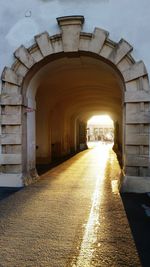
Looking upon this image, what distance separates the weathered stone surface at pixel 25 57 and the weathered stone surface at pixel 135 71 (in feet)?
9.33

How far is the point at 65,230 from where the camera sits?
208 inches

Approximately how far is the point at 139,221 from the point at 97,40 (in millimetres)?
5427

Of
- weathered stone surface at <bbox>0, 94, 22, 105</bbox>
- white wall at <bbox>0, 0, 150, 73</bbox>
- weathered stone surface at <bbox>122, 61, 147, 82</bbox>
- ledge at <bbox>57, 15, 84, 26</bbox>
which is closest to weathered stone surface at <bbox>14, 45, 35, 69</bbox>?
white wall at <bbox>0, 0, 150, 73</bbox>

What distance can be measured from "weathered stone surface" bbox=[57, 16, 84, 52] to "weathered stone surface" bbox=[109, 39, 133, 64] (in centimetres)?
111

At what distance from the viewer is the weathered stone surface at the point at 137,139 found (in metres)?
8.60

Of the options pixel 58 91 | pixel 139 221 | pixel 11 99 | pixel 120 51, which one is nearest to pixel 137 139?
pixel 120 51

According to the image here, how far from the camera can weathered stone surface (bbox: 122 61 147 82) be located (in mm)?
8602

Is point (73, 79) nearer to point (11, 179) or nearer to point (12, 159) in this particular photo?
point (12, 159)

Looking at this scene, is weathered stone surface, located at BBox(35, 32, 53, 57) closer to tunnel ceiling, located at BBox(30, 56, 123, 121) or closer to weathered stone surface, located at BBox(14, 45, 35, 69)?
weathered stone surface, located at BBox(14, 45, 35, 69)

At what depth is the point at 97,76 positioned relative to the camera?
1323cm

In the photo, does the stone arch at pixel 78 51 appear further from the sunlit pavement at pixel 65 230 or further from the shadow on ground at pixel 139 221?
the sunlit pavement at pixel 65 230

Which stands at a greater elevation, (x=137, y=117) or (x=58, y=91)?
(x=58, y=91)

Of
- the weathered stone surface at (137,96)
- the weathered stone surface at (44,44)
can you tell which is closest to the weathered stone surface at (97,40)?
the weathered stone surface at (44,44)

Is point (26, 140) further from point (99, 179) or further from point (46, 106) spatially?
point (46, 106)
